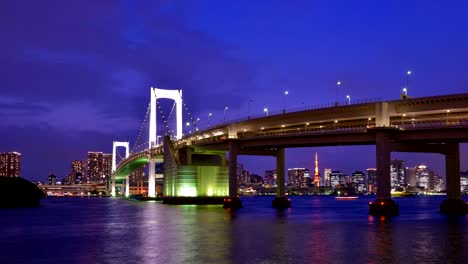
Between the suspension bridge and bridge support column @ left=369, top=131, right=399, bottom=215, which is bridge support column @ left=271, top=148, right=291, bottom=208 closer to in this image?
the suspension bridge

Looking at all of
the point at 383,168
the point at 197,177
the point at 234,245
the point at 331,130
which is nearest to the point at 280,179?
the point at 197,177

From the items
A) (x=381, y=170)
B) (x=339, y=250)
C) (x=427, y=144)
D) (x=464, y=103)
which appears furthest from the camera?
(x=427, y=144)

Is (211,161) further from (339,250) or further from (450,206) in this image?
(339,250)

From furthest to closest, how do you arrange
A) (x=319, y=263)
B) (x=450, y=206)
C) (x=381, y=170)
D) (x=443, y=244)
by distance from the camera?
(x=450, y=206)
(x=381, y=170)
(x=443, y=244)
(x=319, y=263)

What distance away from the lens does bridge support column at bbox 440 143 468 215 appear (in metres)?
73.8

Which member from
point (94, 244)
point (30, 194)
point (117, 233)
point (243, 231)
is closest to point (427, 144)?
point (243, 231)

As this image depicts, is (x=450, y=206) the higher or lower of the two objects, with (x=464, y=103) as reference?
lower

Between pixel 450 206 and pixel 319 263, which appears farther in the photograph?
pixel 450 206

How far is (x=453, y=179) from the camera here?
7475cm

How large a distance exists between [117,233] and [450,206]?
47.1m

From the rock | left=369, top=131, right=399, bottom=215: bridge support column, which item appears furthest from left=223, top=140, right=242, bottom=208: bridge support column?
the rock

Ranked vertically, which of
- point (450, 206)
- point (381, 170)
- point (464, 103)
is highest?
point (464, 103)

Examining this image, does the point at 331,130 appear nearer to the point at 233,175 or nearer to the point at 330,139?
the point at 330,139

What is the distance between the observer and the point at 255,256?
30.2m
